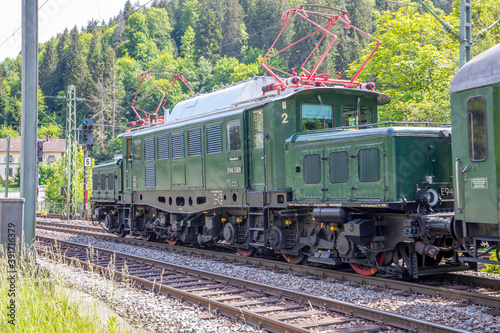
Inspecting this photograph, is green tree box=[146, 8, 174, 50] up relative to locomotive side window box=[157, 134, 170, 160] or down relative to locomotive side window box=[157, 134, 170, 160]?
up

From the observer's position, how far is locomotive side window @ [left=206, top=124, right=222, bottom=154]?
1395 centimetres

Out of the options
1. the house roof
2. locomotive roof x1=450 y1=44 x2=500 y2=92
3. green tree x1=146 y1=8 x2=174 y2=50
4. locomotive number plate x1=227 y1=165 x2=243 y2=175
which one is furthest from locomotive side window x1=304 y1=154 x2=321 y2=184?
green tree x1=146 y1=8 x2=174 y2=50

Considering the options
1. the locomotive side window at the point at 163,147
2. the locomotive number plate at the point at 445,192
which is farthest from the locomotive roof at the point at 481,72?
the locomotive side window at the point at 163,147

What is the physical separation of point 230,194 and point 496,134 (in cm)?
753

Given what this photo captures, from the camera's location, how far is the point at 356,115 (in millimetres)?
12508

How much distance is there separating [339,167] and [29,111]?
589cm

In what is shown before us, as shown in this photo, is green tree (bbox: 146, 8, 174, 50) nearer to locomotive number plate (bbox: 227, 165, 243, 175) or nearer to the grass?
locomotive number plate (bbox: 227, 165, 243, 175)

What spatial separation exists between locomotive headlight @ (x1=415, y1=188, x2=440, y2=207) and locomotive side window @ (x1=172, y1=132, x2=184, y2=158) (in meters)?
8.36

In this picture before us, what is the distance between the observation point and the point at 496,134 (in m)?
7.35

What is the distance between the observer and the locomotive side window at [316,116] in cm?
1207

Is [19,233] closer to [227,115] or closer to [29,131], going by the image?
[29,131]

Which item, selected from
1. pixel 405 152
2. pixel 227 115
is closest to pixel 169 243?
pixel 227 115

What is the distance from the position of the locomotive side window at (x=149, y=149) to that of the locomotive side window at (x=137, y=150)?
424 millimetres

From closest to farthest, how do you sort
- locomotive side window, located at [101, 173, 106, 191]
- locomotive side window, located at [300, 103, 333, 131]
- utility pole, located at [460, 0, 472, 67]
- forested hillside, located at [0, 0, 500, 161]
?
locomotive side window, located at [300, 103, 333, 131] → utility pole, located at [460, 0, 472, 67] → locomotive side window, located at [101, 173, 106, 191] → forested hillside, located at [0, 0, 500, 161]
